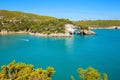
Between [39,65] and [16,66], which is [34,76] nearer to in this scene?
[16,66]

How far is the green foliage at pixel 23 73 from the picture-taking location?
22.6 metres

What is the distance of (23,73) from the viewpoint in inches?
916

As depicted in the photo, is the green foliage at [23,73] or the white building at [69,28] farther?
the white building at [69,28]

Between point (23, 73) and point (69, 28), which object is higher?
point (23, 73)

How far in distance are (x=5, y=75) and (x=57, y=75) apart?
1647 centimetres

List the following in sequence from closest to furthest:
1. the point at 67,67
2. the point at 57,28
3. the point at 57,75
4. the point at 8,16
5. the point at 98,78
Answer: the point at 98,78 < the point at 57,75 < the point at 67,67 < the point at 57,28 < the point at 8,16

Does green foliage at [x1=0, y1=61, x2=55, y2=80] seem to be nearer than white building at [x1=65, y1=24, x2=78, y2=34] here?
Yes

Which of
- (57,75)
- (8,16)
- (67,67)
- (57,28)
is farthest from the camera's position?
(8,16)

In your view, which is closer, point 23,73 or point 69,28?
point 23,73

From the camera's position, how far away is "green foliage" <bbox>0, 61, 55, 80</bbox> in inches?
889

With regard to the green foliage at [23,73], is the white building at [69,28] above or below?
below

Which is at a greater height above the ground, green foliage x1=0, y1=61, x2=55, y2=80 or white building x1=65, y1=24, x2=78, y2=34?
green foliage x1=0, y1=61, x2=55, y2=80

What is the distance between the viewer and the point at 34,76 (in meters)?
22.5

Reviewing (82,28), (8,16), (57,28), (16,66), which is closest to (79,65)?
(16,66)
